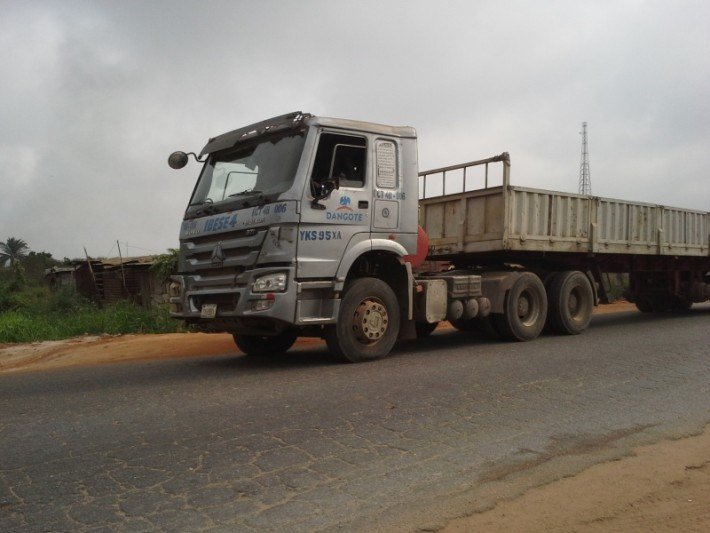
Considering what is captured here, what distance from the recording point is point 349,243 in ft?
24.7

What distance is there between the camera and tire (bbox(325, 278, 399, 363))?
7.58 m

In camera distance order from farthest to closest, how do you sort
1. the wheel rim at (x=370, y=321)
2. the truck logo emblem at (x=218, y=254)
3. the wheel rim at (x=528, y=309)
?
the wheel rim at (x=528, y=309)
the wheel rim at (x=370, y=321)
the truck logo emblem at (x=218, y=254)

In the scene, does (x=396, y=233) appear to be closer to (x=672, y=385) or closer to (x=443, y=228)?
(x=443, y=228)

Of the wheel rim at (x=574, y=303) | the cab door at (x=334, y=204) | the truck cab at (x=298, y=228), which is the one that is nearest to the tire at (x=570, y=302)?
the wheel rim at (x=574, y=303)

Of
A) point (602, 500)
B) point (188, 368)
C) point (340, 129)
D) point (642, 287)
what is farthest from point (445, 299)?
point (642, 287)

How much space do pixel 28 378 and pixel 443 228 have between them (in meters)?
6.21

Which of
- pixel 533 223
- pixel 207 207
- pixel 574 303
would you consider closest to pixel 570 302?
pixel 574 303

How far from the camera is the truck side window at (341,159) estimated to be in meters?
7.41

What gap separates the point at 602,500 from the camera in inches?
144

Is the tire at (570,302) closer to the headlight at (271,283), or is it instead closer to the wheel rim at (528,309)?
the wheel rim at (528,309)

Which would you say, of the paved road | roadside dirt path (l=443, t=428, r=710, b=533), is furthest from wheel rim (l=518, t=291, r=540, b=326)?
roadside dirt path (l=443, t=428, r=710, b=533)

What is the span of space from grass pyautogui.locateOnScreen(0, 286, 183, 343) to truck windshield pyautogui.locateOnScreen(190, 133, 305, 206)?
6505mm

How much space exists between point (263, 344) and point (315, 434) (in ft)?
14.5

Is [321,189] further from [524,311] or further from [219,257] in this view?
[524,311]
